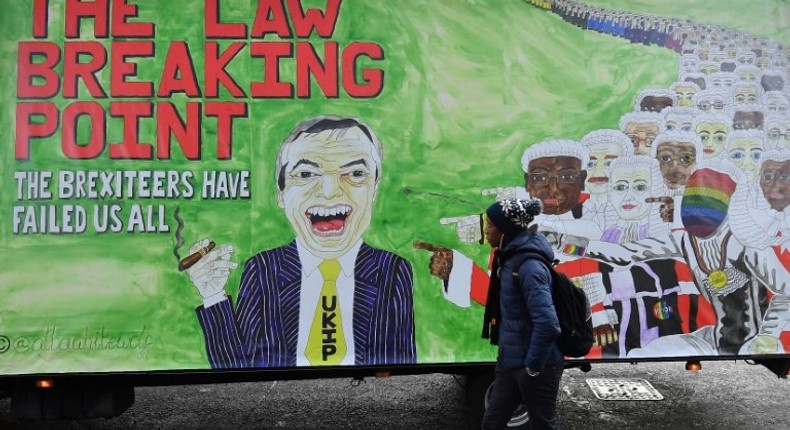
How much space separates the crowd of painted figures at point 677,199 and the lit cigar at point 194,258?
54.4 inches

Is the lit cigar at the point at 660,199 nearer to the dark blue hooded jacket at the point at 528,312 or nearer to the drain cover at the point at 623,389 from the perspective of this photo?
the dark blue hooded jacket at the point at 528,312

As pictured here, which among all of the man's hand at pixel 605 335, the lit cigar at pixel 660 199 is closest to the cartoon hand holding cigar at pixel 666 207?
the lit cigar at pixel 660 199

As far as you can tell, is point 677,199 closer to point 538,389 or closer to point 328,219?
point 538,389

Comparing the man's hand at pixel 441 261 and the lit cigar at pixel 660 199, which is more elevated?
the lit cigar at pixel 660 199

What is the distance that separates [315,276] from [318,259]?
0.34ft

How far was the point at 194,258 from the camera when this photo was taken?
12.5 ft

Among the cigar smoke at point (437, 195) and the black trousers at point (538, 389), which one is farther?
the cigar smoke at point (437, 195)

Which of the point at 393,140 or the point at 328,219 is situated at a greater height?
the point at 393,140

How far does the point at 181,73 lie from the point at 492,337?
2.37 meters

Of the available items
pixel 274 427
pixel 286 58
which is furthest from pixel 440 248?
pixel 274 427

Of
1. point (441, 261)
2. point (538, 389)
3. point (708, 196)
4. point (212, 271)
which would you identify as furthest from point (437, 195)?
point (708, 196)

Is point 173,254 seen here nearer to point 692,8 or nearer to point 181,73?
point 181,73

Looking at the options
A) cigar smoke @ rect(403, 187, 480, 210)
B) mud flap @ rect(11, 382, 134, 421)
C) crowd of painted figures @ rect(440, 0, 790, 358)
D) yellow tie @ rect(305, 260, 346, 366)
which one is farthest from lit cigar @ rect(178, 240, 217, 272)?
crowd of painted figures @ rect(440, 0, 790, 358)

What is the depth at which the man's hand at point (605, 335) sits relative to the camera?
3.95 meters
